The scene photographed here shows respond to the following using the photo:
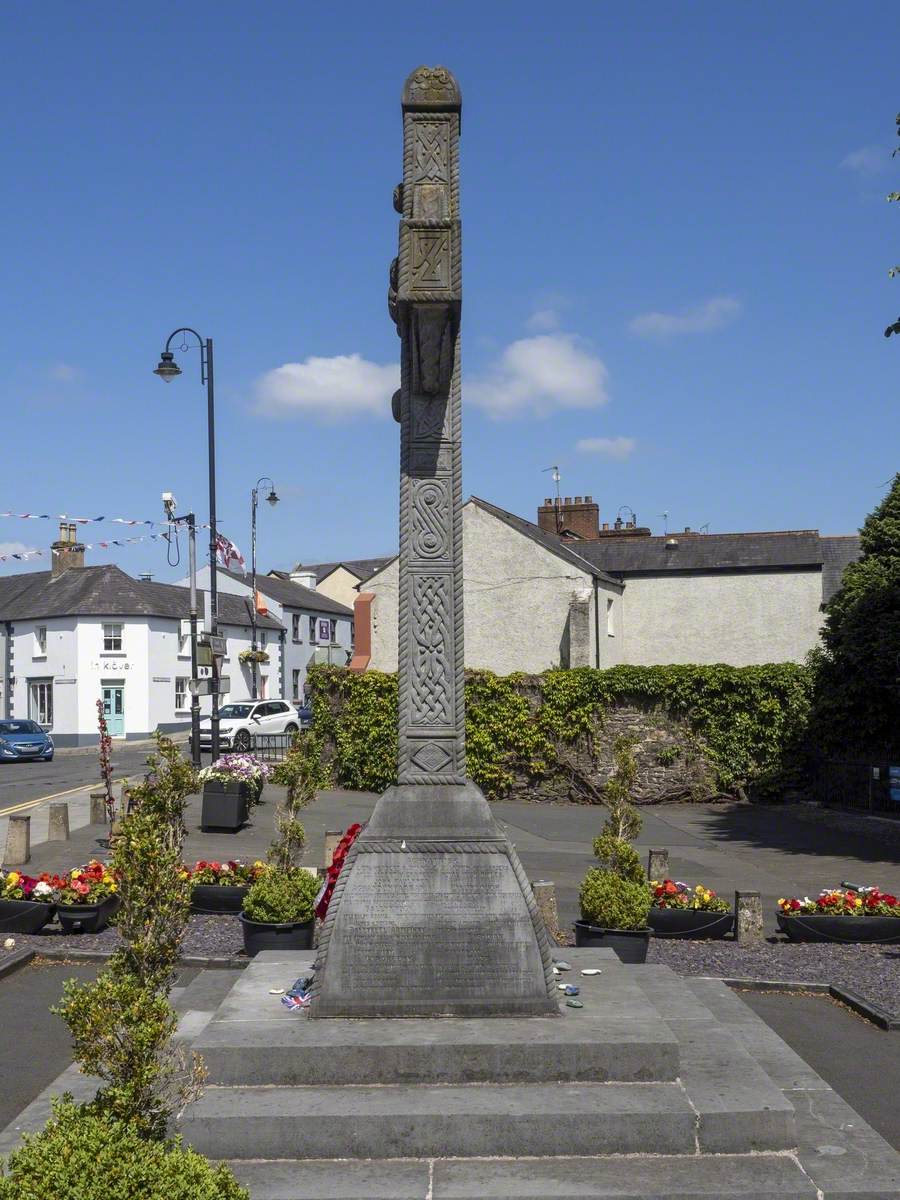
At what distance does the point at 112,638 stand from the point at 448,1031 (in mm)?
48587

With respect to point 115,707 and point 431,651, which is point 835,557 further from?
point 431,651

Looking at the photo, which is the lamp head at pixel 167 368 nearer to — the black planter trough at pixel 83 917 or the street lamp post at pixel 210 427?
the street lamp post at pixel 210 427

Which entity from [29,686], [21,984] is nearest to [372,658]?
[29,686]

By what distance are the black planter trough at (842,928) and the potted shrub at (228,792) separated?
41.1ft

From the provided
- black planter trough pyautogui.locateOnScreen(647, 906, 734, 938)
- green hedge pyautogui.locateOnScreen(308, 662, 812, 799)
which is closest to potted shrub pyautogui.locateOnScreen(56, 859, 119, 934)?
black planter trough pyautogui.locateOnScreen(647, 906, 734, 938)

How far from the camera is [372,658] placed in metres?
37.5

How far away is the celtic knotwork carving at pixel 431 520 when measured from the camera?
7.93 m

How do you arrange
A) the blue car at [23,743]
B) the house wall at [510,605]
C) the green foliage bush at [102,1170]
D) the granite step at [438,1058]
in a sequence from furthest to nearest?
the blue car at [23,743] → the house wall at [510,605] → the granite step at [438,1058] → the green foliage bush at [102,1170]

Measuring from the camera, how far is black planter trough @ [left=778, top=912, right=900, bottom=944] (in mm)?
12070

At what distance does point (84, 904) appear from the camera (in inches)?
493

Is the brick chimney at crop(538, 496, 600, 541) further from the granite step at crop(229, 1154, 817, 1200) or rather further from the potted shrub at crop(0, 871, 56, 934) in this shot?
the granite step at crop(229, 1154, 817, 1200)

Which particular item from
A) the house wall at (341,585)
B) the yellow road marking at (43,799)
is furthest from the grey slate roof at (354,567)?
the yellow road marking at (43,799)

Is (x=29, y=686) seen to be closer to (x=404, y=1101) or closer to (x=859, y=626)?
(x=859, y=626)

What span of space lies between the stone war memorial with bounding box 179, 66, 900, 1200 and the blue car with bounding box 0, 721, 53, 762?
3653 centimetres
